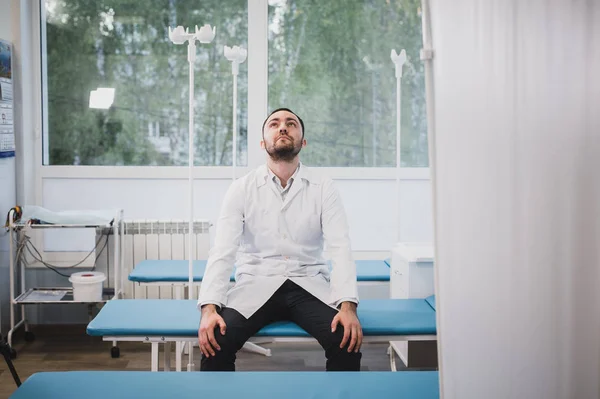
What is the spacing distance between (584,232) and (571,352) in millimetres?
181

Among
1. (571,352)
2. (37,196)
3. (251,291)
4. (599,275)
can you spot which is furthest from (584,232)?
(37,196)

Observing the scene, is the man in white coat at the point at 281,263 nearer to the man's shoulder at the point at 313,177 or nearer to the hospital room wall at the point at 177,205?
the man's shoulder at the point at 313,177

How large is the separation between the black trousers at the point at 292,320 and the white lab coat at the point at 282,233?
7 centimetres

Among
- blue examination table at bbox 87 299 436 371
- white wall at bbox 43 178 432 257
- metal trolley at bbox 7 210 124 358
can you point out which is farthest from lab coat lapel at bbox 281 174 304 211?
white wall at bbox 43 178 432 257

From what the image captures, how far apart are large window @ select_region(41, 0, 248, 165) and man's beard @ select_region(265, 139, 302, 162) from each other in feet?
5.05

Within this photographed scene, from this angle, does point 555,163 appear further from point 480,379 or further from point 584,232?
point 480,379

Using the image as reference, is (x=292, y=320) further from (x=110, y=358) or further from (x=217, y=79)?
(x=217, y=79)

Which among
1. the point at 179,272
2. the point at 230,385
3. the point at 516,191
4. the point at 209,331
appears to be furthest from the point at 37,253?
the point at 516,191

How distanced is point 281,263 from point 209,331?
44cm

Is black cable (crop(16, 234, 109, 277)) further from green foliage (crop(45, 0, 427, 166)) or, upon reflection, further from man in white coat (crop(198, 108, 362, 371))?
man in white coat (crop(198, 108, 362, 371))

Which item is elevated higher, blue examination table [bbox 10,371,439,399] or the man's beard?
the man's beard

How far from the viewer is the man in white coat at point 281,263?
2.16m

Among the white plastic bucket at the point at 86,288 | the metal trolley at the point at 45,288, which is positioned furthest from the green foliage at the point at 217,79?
the white plastic bucket at the point at 86,288

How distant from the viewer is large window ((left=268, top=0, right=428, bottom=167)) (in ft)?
13.2
